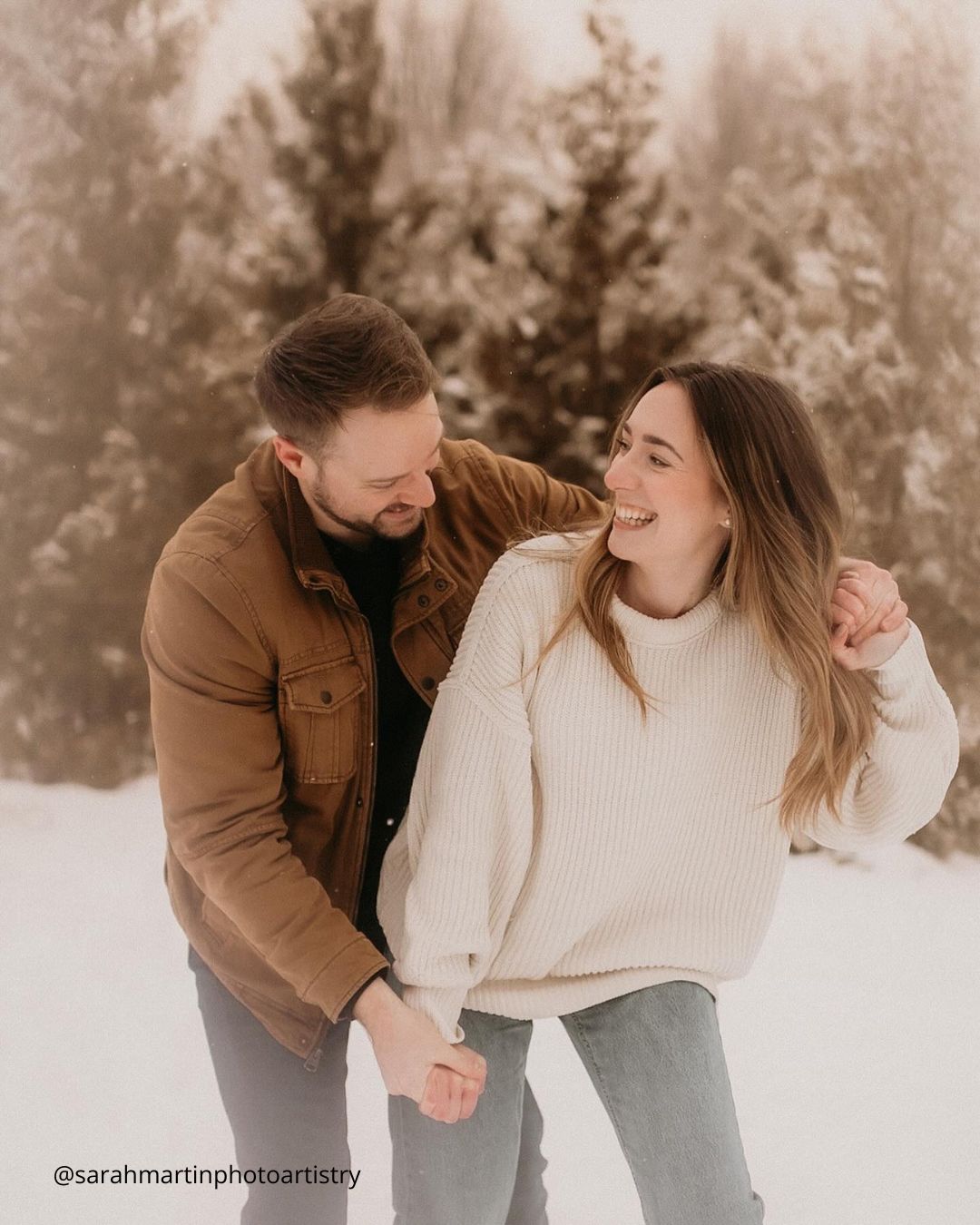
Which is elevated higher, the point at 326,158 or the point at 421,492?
the point at 326,158

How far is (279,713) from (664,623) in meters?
0.47

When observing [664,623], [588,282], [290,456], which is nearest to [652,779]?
[664,623]

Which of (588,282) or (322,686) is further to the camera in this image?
(588,282)

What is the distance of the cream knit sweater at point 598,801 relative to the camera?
4.56 ft

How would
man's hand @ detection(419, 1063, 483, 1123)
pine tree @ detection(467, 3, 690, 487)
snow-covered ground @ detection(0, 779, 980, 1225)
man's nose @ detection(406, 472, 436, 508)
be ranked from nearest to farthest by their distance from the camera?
man's hand @ detection(419, 1063, 483, 1123), man's nose @ detection(406, 472, 436, 508), snow-covered ground @ detection(0, 779, 980, 1225), pine tree @ detection(467, 3, 690, 487)

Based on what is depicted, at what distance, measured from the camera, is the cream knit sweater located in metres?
1.39

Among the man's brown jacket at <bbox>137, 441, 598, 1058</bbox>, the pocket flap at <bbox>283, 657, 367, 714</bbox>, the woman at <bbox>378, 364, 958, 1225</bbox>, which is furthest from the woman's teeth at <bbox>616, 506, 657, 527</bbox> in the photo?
the pocket flap at <bbox>283, 657, 367, 714</bbox>

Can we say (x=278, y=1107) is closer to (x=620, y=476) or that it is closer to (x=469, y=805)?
(x=469, y=805)

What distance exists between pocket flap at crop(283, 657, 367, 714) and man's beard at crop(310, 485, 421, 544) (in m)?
0.16

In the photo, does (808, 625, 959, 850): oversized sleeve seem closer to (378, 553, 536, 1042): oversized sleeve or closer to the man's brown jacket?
(378, 553, 536, 1042): oversized sleeve

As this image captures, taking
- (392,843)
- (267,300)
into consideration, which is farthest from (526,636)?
(267,300)

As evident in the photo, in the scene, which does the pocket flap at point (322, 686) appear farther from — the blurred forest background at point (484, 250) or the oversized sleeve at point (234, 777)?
the blurred forest background at point (484, 250)

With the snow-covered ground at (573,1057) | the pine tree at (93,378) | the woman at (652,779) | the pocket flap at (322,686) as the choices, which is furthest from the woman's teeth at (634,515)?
the pine tree at (93,378)

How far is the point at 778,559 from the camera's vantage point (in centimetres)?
138
